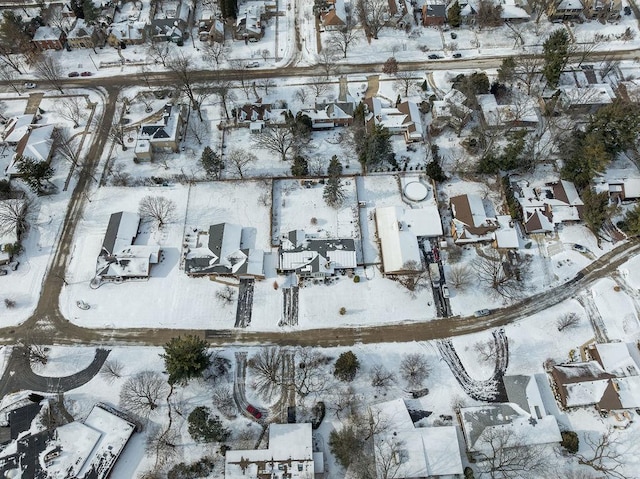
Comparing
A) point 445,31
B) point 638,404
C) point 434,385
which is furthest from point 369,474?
point 445,31

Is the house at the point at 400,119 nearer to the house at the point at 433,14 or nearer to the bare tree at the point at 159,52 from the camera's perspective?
the house at the point at 433,14

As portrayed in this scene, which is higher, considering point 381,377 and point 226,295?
point 226,295

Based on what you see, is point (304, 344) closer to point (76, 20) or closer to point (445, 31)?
point (445, 31)

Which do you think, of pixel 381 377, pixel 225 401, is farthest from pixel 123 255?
pixel 381 377

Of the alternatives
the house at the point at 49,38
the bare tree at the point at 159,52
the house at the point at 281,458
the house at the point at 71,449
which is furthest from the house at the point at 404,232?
the house at the point at 49,38

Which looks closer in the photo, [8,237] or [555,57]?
[8,237]

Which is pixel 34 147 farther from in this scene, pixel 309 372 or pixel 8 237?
pixel 309 372

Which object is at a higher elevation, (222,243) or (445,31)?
(445,31)

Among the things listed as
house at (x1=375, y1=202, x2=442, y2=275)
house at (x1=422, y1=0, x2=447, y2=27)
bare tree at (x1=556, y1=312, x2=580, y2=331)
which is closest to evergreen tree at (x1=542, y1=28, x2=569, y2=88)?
house at (x1=422, y1=0, x2=447, y2=27)
